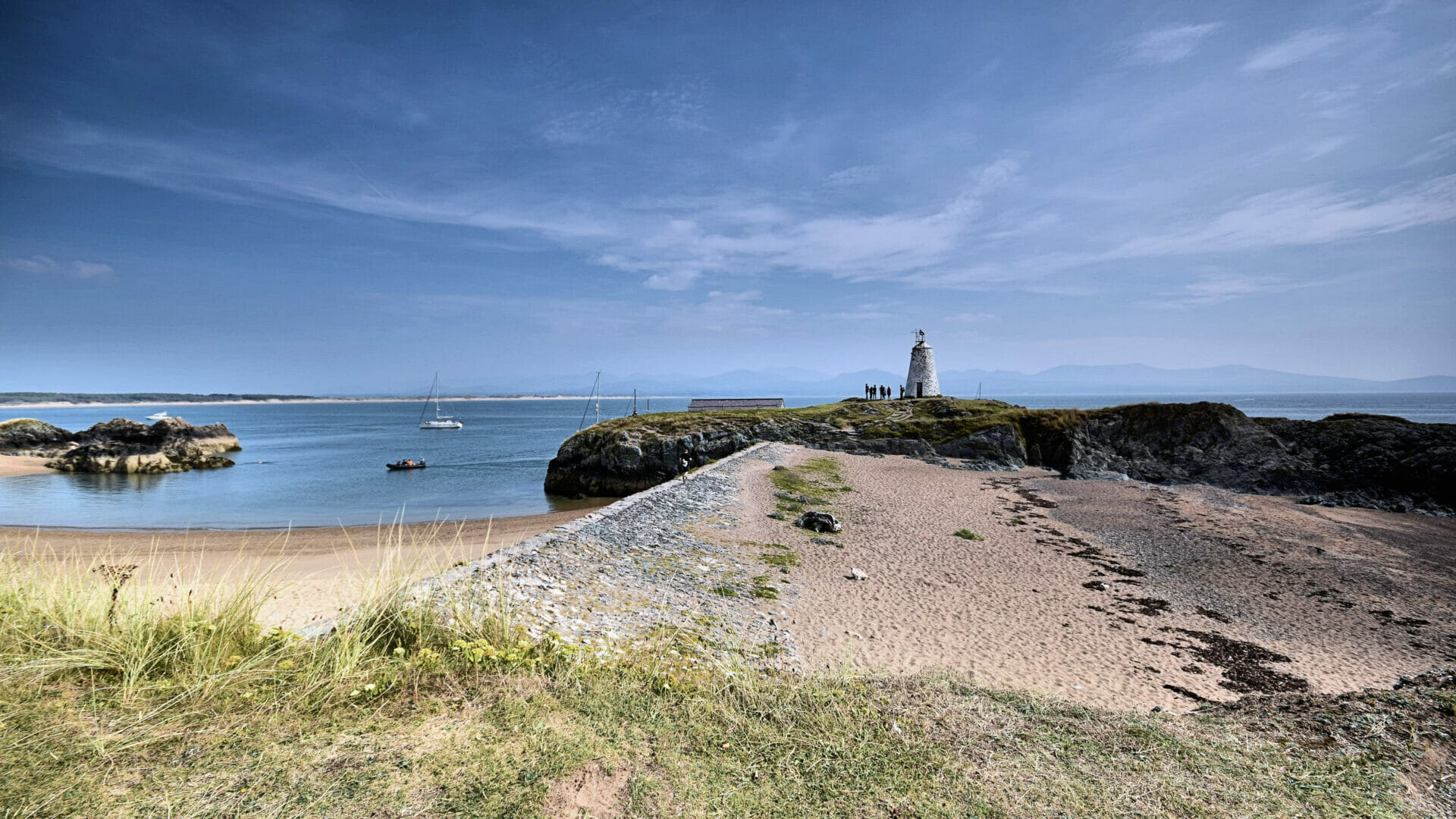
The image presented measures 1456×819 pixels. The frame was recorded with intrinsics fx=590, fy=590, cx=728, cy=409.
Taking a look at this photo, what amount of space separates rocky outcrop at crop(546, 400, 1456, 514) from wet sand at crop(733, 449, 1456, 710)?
5091mm

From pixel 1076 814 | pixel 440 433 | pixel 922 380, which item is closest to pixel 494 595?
pixel 1076 814

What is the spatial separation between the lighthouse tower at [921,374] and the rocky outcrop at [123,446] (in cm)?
5802

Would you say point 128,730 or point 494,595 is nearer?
point 128,730

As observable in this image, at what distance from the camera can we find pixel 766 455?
3181 cm

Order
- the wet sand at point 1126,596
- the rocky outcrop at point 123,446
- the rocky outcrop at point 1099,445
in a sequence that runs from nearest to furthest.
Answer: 1. the wet sand at point 1126,596
2. the rocky outcrop at point 1099,445
3. the rocky outcrop at point 123,446

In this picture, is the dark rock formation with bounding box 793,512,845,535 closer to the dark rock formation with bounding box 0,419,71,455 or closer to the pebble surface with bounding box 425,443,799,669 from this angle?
the pebble surface with bounding box 425,443,799,669

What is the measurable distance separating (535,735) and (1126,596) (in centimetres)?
1317

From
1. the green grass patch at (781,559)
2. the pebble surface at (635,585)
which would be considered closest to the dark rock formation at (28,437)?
the pebble surface at (635,585)

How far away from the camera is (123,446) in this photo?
4484 centimetres

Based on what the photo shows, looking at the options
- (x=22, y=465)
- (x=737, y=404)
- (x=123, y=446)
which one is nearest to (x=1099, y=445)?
(x=737, y=404)

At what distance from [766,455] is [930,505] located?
11388mm

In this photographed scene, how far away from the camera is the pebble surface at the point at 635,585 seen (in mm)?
7734

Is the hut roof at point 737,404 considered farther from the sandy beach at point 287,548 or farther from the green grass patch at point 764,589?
the green grass patch at point 764,589

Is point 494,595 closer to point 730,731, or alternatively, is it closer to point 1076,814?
point 730,731
